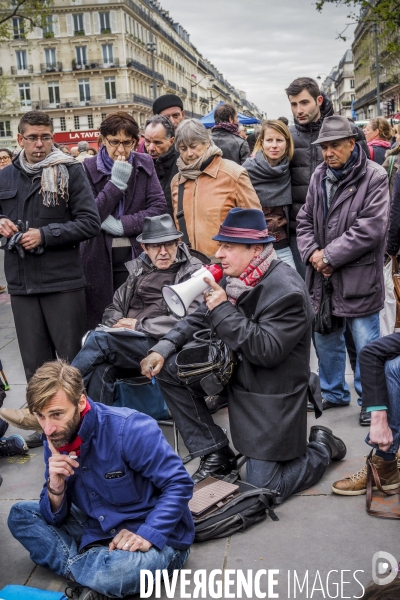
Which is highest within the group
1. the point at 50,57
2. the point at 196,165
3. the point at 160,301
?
the point at 50,57

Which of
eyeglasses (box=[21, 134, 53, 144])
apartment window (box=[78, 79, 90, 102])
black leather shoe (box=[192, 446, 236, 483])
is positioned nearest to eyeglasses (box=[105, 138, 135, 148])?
eyeglasses (box=[21, 134, 53, 144])

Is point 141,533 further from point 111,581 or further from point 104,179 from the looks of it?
point 104,179

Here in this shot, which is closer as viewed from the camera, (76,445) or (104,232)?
(76,445)

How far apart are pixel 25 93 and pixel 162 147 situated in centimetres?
7461

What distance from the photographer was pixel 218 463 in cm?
434

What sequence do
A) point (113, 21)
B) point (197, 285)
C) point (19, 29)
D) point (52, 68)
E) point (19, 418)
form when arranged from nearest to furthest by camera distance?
point (197, 285)
point (19, 418)
point (19, 29)
point (113, 21)
point (52, 68)

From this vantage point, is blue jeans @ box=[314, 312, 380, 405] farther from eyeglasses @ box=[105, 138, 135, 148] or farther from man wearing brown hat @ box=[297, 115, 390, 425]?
eyeglasses @ box=[105, 138, 135, 148]

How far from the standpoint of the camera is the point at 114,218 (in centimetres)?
577

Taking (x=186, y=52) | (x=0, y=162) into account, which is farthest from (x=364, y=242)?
(x=186, y=52)

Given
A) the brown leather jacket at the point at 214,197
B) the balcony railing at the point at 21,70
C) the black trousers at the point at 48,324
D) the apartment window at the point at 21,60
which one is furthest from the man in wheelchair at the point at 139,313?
the apartment window at the point at 21,60

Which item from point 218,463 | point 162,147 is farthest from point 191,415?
point 162,147

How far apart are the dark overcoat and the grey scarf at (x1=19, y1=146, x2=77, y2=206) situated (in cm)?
157

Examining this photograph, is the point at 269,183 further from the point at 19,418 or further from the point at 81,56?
the point at 81,56

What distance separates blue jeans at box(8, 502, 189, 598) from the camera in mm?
3145
